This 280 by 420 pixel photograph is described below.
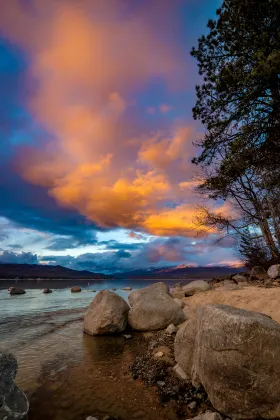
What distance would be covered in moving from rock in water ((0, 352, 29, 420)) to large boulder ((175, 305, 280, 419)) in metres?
3.36

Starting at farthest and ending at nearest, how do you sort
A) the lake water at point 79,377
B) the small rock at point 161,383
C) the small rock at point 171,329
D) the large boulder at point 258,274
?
1. the large boulder at point 258,274
2. the small rock at point 171,329
3. the small rock at point 161,383
4. the lake water at point 79,377

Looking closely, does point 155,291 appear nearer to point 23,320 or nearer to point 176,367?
point 176,367

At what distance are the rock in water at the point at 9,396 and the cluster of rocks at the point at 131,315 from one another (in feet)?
22.3

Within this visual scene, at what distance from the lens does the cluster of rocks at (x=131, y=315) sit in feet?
36.9

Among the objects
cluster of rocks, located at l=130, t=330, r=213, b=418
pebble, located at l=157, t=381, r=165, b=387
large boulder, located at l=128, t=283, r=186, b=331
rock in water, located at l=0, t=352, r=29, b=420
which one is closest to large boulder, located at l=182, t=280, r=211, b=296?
large boulder, located at l=128, t=283, r=186, b=331

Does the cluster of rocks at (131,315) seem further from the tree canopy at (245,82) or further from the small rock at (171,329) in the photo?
the tree canopy at (245,82)

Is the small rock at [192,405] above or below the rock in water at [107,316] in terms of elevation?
below

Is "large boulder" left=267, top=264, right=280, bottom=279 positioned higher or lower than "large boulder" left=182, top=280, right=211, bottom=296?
higher

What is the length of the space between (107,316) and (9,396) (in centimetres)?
722

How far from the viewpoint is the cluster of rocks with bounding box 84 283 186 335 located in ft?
36.9

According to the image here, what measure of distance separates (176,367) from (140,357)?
1.80 m

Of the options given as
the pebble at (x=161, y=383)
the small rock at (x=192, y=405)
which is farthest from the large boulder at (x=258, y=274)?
the small rock at (x=192, y=405)

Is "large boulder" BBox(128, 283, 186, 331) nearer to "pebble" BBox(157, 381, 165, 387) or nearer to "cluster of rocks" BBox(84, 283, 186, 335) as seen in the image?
"cluster of rocks" BBox(84, 283, 186, 335)

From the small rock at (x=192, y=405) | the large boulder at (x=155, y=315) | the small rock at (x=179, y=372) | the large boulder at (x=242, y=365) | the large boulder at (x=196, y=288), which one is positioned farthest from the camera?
the large boulder at (x=196, y=288)
